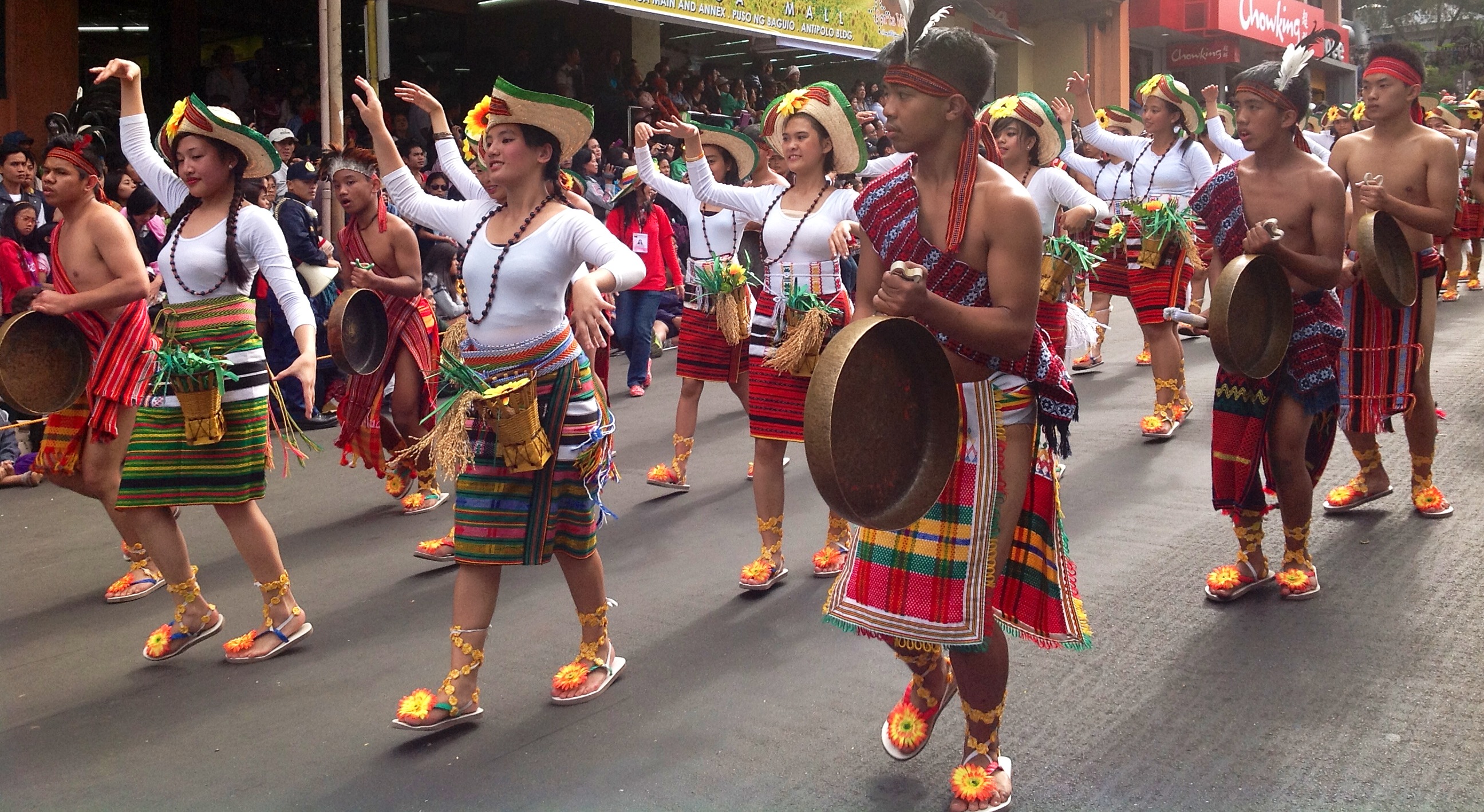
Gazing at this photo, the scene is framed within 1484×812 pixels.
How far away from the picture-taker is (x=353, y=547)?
21.7ft

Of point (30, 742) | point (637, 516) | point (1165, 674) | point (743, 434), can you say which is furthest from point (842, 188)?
point (30, 742)

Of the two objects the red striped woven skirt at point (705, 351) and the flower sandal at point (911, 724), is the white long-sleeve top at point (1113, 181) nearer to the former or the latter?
the red striped woven skirt at point (705, 351)

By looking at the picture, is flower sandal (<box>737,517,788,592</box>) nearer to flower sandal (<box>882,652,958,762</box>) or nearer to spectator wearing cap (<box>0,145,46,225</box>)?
flower sandal (<box>882,652,958,762</box>)

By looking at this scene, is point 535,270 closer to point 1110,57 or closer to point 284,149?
point 284,149

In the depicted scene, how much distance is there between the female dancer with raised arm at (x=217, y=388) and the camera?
4891mm

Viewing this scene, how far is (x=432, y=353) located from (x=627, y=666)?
2724 millimetres

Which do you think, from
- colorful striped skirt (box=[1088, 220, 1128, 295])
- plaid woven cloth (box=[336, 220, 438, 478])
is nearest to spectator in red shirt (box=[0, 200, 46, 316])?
plaid woven cloth (box=[336, 220, 438, 478])

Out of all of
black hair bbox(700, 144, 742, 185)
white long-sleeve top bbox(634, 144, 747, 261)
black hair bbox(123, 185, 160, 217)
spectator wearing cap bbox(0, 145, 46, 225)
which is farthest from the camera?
black hair bbox(123, 185, 160, 217)

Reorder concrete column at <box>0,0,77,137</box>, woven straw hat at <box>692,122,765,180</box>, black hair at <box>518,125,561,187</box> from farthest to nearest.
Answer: concrete column at <box>0,0,77,137</box>
woven straw hat at <box>692,122,765,180</box>
black hair at <box>518,125,561,187</box>

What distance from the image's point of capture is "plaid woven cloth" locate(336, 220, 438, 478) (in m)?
6.74

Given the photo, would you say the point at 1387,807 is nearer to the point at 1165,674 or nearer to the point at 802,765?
the point at 1165,674

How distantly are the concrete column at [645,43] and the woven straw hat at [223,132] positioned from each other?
553 inches

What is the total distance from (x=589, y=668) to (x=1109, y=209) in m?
5.23

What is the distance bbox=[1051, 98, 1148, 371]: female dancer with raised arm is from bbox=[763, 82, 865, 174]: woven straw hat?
2.39 m
